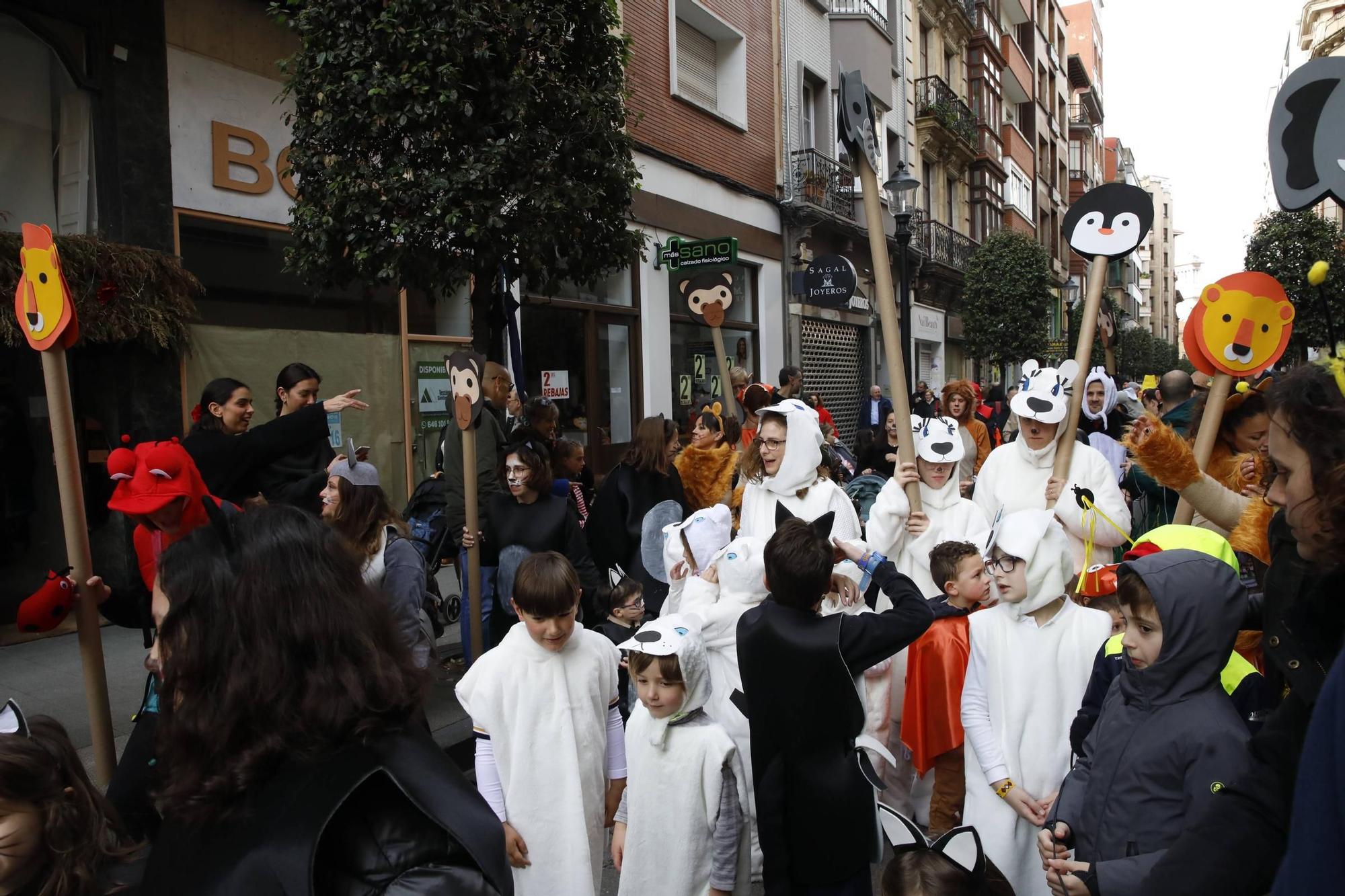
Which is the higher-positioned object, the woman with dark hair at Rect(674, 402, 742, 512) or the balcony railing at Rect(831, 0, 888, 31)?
the balcony railing at Rect(831, 0, 888, 31)

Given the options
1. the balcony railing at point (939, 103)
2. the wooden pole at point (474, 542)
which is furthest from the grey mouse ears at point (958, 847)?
the balcony railing at point (939, 103)

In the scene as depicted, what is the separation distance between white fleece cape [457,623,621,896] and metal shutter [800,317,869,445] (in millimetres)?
13942

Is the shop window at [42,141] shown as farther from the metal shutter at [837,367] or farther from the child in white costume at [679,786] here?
the metal shutter at [837,367]

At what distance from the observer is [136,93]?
7.20m

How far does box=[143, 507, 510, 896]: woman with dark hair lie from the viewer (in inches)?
50.1

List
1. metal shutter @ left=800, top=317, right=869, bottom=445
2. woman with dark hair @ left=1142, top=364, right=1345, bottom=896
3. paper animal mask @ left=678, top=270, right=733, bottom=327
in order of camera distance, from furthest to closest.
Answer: metal shutter @ left=800, top=317, right=869, bottom=445 < paper animal mask @ left=678, top=270, right=733, bottom=327 < woman with dark hair @ left=1142, top=364, right=1345, bottom=896

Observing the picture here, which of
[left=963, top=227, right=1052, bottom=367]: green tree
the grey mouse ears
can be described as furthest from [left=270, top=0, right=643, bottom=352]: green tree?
[left=963, top=227, right=1052, bottom=367]: green tree

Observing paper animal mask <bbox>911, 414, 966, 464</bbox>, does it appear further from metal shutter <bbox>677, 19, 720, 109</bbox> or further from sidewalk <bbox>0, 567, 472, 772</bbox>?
metal shutter <bbox>677, 19, 720, 109</bbox>

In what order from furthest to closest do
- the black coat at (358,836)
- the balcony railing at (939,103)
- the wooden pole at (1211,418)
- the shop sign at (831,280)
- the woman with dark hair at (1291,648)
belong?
the balcony railing at (939,103) → the shop sign at (831,280) → the wooden pole at (1211,418) → the woman with dark hair at (1291,648) → the black coat at (358,836)

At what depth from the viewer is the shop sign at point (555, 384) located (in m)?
11.2

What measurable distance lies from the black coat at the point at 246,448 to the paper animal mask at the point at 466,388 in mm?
667

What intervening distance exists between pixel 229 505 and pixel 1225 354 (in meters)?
3.77

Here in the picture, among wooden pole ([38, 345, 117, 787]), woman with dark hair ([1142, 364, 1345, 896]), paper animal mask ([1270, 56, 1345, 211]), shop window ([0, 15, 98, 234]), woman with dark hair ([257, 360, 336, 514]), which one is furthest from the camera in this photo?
shop window ([0, 15, 98, 234])

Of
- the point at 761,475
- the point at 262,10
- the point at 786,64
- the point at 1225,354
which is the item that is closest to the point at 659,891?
the point at 761,475
